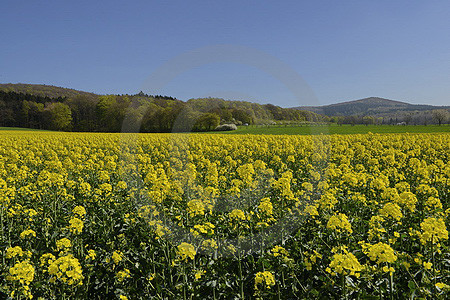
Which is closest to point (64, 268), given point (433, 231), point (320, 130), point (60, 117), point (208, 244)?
point (208, 244)

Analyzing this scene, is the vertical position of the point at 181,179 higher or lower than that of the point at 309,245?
higher

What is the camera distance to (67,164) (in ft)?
38.5

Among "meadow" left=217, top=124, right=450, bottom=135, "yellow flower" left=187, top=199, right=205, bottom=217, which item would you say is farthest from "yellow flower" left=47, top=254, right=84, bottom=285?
"meadow" left=217, top=124, right=450, bottom=135

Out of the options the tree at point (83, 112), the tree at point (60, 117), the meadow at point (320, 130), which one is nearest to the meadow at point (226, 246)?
the meadow at point (320, 130)

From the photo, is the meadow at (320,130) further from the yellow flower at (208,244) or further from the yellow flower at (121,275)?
the yellow flower at (121,275)

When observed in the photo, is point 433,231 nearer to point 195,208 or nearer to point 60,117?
point 195,208

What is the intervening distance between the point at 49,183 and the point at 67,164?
4186mm

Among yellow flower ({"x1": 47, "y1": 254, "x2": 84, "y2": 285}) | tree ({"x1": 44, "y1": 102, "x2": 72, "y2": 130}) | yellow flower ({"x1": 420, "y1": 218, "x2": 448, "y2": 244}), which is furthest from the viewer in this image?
tree ({"x1": 44, "y1": 102, "x2": 72, "y2": 130})

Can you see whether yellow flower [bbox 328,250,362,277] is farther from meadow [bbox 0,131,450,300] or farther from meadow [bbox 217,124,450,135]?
meadow [bbox 217,124,450,135]

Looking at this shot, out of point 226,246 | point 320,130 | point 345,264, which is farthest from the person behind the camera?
point 320,130

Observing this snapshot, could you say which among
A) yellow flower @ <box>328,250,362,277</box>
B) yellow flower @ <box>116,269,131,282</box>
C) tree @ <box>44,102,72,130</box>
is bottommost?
yellow flower @ <box>116,269,131,282</box>

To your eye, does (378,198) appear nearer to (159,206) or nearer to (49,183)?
(159,206)

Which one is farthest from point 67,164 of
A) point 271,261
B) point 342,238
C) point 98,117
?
point 98,117

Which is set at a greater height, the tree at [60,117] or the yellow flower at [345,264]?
the tree at [60,117]
